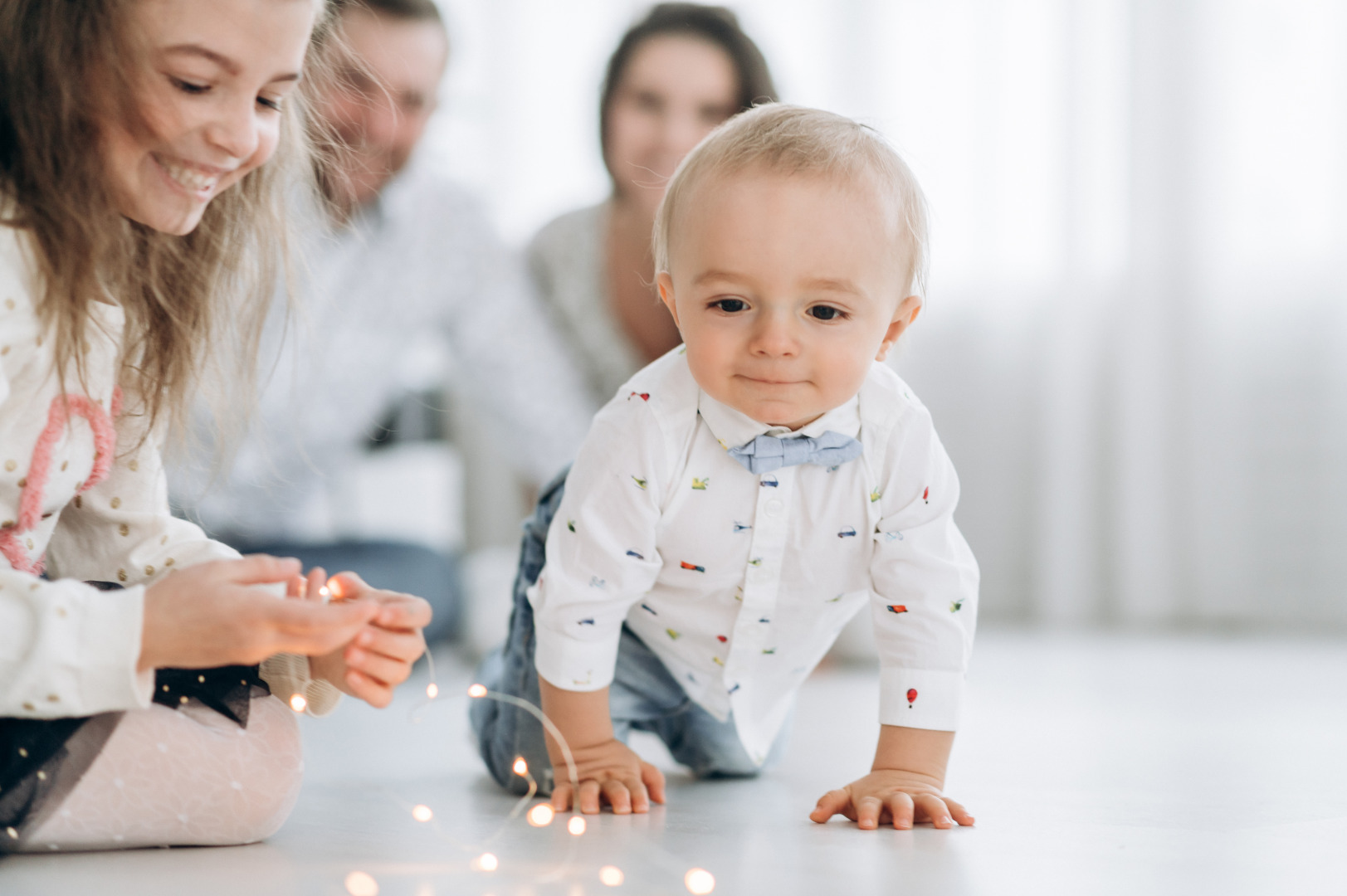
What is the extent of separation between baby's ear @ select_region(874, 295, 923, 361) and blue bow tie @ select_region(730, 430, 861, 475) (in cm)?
7

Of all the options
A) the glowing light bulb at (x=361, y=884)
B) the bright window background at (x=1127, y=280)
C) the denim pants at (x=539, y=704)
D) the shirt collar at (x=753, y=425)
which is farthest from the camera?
the bright window background at (x=1127, y=280)

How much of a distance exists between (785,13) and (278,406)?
1178 millimetres

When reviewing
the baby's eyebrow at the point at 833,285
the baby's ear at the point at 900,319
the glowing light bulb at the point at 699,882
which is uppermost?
the baby's eyebrow at the point at 833,285

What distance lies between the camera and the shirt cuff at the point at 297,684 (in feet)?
2.85

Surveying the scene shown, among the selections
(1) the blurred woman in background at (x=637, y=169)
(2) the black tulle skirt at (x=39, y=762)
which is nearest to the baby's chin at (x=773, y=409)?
(2) the black tulle skirt at (x=39, y=762)

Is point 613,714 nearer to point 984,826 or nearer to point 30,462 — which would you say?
point 984,826

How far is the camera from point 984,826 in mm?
844

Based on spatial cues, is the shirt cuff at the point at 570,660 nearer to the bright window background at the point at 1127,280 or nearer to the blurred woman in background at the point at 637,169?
the blurred woman in background at the point at 637,169

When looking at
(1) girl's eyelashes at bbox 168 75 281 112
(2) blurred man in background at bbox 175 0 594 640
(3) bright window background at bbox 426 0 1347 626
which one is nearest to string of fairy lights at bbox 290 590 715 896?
(1) girl's eyelashes at bbox 168 75 281 112

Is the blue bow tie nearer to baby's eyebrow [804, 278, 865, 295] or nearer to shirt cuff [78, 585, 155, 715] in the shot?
baby's eyebrow [804, 278, 865, 295]

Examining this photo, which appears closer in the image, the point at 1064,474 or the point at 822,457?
the point at 822,457

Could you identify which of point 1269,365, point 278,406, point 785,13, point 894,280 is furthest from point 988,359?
point 894,280

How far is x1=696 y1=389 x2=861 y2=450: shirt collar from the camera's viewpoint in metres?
0.89

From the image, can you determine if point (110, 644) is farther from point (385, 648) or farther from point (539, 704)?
point (539, 704)
